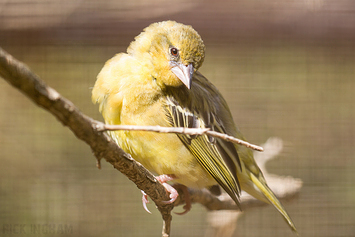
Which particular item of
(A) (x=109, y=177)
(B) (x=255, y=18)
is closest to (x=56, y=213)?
(A) (x=109, y=177)

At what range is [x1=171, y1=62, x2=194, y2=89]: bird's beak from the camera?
985 millimetres

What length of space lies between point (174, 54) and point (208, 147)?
1.02 feet

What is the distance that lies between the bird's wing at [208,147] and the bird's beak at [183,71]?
114mm

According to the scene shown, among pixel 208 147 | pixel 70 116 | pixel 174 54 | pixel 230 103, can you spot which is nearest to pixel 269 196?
pixel 208 147

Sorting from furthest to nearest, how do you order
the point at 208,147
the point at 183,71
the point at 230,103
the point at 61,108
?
the point at 230,103, the point at 208,147, the point at 183,71, the point at 61,108

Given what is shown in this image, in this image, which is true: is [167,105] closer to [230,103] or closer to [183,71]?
[183,71]

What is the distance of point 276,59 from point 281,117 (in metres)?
0.37

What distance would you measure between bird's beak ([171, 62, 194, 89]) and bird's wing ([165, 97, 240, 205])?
11cm

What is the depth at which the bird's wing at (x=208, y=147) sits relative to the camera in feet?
3.65

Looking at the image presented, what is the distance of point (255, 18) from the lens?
6.56 ft

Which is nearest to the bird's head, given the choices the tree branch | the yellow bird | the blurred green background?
the yellow bird

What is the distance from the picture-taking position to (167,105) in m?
1.09

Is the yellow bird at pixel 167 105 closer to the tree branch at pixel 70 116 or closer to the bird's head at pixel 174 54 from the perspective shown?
the bird's head at pixel 174 54

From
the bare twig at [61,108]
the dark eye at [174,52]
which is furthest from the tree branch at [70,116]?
the dark eye at [174,52]
